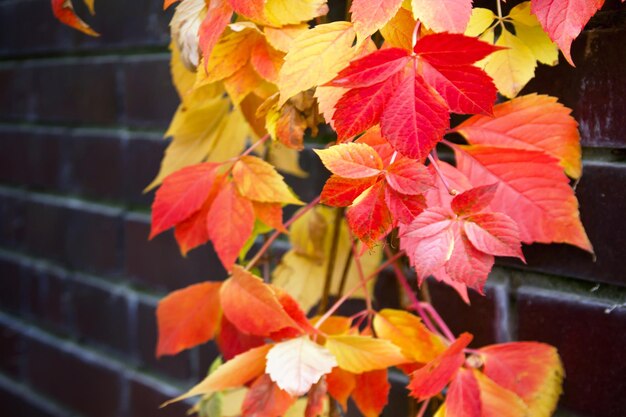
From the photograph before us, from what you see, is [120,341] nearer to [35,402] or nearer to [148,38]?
[35,402]

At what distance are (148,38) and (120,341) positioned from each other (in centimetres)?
51

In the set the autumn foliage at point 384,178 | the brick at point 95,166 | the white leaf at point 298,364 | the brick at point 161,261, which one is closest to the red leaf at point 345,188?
the autumn foliage at point 384,178

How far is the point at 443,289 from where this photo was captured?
72cm

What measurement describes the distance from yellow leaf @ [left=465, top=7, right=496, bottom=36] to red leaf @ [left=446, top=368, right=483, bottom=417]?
10.1 inches

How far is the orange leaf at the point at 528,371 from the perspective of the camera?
0.57 meters

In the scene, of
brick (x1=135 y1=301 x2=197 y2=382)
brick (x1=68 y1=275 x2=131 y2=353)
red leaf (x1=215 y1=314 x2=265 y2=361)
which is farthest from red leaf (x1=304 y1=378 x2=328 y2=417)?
brick (x1=68 y1=275 x2=131 y2=353)

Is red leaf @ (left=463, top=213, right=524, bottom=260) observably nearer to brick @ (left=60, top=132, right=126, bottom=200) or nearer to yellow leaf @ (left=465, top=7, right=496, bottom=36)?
yellow leaf @ (left=465, top=7, right=496, bottom=36)

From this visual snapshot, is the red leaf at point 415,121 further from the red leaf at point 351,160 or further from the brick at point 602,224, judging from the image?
the brick at point 602,224

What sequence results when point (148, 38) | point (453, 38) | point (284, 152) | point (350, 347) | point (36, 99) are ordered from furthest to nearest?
point (36, 99) < point (148, 38) < point (284, 152) < point (350, 347) < point (453, 38)

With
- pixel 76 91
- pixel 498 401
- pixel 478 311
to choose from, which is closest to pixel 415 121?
pixel 498 401

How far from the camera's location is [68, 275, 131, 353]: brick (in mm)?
1178

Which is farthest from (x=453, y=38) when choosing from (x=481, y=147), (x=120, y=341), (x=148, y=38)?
(x=120, y=341)

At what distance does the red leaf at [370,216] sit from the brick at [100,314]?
84 centimetres

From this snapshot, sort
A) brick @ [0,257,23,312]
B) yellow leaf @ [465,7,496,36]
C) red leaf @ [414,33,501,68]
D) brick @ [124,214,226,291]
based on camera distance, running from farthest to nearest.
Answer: brick @ [0,257,23,312] → brick @ [124,214,226,291] → yellow leaf @ [465,7,496,36] → red leaf @ [414,33,501,68]
